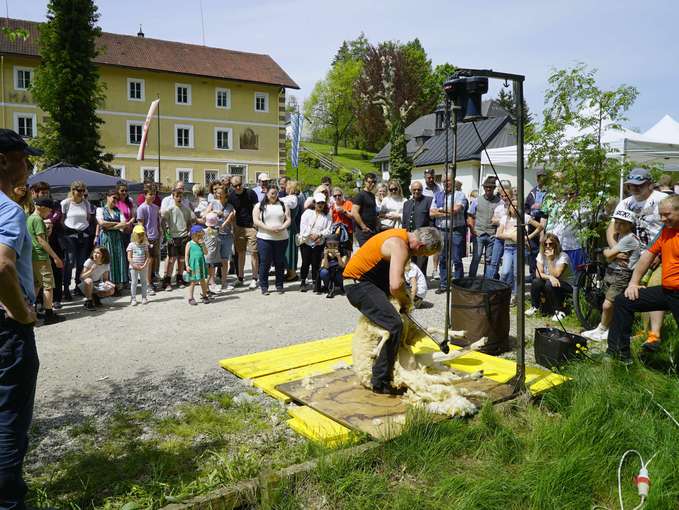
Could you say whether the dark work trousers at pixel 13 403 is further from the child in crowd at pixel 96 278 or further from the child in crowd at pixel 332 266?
the child in crowd at pixel 332 266

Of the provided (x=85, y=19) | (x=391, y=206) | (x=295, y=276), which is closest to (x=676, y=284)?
(x=391, y=206)

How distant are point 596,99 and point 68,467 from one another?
25.5ft

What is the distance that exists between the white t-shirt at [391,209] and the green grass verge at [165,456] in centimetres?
655

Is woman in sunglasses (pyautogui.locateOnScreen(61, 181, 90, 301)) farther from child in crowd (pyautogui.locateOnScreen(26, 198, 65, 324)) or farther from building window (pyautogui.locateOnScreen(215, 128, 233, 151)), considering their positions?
building window (pyautogui.locateOnScreen(215, 128, 233, 151))

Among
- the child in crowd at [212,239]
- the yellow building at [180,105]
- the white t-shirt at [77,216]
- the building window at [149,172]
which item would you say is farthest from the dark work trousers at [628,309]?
the building window at [149,172]

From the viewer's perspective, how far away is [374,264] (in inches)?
204

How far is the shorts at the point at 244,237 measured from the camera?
36.3 ft

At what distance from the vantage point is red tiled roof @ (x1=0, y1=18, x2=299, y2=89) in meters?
38.6

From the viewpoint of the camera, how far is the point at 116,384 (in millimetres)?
5633

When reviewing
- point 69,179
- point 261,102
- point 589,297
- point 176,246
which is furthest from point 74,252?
point 261,102

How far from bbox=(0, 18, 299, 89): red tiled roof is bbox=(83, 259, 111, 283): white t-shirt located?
3310 centimetres

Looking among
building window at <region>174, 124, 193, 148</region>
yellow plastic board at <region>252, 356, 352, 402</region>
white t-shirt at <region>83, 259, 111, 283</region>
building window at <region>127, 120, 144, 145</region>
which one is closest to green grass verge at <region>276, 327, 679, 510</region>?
yellow plastic board at <region>252, 356, 352, 402</region>

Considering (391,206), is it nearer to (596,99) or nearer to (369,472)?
(596,99)

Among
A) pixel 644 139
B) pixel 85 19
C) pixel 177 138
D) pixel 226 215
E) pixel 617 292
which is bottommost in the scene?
pixel 617 292
